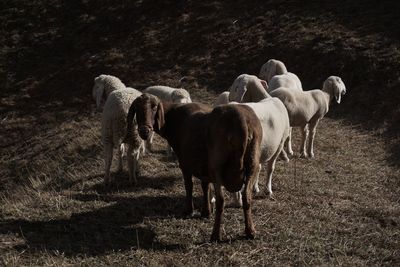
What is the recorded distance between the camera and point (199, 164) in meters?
5.54

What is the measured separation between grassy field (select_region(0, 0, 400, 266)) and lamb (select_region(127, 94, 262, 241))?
59cm

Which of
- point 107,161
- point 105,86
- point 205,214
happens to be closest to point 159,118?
point 205,214

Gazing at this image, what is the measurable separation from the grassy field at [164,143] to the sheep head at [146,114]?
3.84ft

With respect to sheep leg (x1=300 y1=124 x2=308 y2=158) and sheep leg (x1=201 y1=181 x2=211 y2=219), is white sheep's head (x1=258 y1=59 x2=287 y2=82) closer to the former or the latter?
sheep leg (x1=300 y1=124 x2=308 y2=158)

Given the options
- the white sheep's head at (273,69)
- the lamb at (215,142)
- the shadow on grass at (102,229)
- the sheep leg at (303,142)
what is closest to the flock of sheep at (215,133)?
the lamb at (215,142)

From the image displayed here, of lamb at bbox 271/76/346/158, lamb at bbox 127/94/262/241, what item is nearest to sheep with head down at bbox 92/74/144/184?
lamb at bbox 127/94/262/241

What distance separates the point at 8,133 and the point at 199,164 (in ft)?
41.9

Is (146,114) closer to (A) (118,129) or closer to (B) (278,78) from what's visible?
(A) (118,129)

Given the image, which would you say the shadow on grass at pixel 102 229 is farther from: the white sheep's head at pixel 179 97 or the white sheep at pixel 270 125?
the white sheep's head at pixel 179 97

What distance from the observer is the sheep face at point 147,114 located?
18.5ft

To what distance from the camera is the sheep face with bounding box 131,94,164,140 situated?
564cm

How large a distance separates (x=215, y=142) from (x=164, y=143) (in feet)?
18.1

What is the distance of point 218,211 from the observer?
16.6 ft

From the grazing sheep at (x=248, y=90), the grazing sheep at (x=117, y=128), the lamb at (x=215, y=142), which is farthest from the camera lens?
the grazing sheep at (x=248, y=90)
